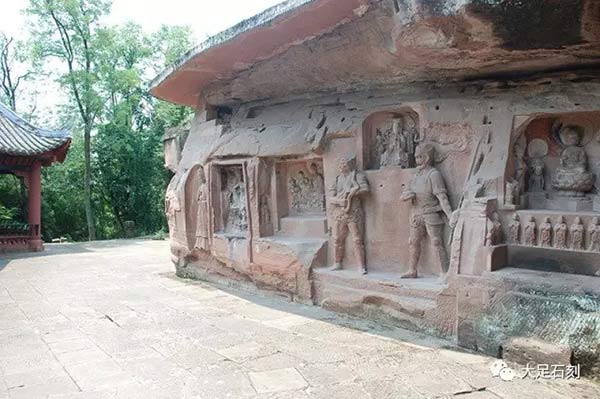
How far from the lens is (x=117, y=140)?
62.7 ft

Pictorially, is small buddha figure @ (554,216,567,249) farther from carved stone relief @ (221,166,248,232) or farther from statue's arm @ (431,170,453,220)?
carved stone relief @ (221,166,248,232)

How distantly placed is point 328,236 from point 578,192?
2.98m

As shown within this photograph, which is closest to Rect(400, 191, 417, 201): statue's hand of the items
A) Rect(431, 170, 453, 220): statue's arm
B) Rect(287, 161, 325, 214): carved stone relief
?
Rect(431, 170, 453, 220): statue's arm

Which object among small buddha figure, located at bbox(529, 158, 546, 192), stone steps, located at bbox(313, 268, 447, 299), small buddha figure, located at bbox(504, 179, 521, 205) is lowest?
stone steps, located at bbox(313, 268, 447, 299)

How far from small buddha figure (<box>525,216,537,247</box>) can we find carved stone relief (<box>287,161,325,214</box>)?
3014 mm

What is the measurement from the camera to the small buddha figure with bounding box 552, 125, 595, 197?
4.72 metres

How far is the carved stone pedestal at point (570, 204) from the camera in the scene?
4723 mm

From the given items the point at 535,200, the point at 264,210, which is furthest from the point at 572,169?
the point at 264,210

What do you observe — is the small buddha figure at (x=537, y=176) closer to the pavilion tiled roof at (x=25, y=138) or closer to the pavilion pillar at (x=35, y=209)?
the pavilion tiled roof at (x=25, y=138)

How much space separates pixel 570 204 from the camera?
4.80 m

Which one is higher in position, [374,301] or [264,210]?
[264,210]

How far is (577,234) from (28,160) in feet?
44.6

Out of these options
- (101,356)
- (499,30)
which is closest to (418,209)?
(499,30)

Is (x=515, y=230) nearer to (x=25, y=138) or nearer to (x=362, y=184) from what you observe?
(x=362, y=184)
